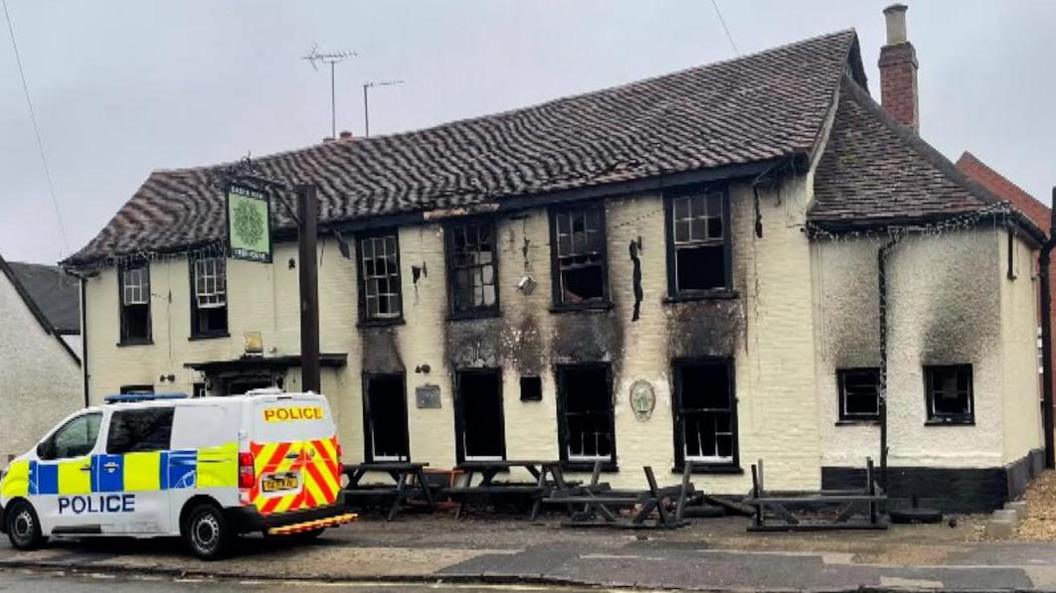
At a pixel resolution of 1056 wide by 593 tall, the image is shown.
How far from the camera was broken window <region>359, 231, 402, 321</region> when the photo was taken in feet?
63.5

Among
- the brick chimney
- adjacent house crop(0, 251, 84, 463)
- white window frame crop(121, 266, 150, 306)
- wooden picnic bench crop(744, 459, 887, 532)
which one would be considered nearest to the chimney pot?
the brick chimney

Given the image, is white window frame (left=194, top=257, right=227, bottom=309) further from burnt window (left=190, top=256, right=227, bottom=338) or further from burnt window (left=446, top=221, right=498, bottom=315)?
burnt window (left=446, top=221, right=498, bottom=315)

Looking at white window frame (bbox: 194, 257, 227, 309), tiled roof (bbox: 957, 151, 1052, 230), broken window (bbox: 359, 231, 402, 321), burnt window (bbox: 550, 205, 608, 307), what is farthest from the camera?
tiled roof (bbox: 957, 151, 1052, 230)

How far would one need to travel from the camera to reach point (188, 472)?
13156 millimetres

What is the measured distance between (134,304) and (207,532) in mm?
10832

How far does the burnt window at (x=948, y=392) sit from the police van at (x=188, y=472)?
333 inches

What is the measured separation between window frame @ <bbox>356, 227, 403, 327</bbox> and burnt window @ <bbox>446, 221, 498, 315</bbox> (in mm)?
1146

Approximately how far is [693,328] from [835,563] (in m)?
5.87

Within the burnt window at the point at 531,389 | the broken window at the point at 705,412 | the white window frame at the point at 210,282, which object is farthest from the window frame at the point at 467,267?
the white window frame at the point at 210,282

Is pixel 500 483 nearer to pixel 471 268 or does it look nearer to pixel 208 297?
pixel 471 268

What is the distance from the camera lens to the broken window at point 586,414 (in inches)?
680

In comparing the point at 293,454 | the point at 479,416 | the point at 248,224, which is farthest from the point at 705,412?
the point at 248,224

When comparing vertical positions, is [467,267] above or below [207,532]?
above

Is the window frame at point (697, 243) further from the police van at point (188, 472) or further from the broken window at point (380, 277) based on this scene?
the police van at point (188, 472)
